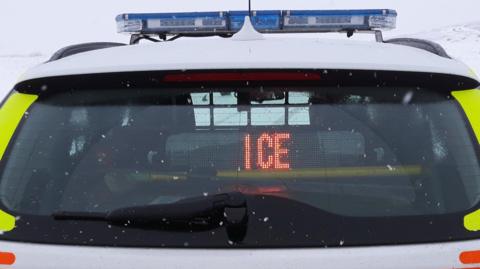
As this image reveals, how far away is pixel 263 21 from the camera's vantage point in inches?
232

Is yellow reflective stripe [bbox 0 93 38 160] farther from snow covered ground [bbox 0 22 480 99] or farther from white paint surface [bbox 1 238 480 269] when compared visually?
snow covered ground [bbox 0 22 480 99]

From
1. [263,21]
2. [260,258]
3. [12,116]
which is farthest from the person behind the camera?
[263,21]

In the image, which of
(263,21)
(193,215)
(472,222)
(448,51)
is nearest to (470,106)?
(472,222)

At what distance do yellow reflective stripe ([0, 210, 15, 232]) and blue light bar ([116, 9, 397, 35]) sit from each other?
11.7 feet

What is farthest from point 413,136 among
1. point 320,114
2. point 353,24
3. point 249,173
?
point 353,24

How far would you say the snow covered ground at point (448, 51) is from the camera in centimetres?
2542

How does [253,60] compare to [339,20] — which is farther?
[339,20]

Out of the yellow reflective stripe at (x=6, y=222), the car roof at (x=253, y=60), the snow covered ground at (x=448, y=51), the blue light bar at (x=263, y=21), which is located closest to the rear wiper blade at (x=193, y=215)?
the yellow reflective stripe at (x=6, y=222)

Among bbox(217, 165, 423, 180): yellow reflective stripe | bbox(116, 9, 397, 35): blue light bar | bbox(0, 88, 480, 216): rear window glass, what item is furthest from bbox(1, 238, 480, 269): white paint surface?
bbox(116, 9, 397, 35): blue light bar

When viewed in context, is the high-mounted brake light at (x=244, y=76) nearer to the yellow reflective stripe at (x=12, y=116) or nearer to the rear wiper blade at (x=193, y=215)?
the rear wiper blade at (x=193, y=215)

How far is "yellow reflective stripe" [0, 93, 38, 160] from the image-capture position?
227 cm

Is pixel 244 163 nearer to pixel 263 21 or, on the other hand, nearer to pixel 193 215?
pixel 193 215

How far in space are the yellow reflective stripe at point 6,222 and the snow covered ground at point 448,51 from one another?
1835 cm

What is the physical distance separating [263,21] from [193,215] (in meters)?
4.05
